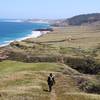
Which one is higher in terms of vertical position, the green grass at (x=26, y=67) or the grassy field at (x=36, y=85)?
the grassy field at (x=36, y=85)

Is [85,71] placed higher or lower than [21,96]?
lower

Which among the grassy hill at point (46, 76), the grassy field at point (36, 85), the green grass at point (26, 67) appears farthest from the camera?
the green grass at point (26, 67)

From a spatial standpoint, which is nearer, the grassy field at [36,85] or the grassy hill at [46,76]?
the grassy field at [36,85]

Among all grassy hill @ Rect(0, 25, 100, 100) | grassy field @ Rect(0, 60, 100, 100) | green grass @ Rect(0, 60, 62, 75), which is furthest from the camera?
green grass @ Rect(0, 60, 62, 75)

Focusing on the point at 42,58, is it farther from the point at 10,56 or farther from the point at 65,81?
the point at 65,81

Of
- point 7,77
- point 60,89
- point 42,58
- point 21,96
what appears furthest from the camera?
point 42,58

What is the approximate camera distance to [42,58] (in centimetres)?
7181

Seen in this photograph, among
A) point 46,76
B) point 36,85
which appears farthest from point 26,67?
point 36,85

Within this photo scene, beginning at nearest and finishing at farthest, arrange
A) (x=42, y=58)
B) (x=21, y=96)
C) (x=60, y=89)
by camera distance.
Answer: (x=21, y=96)
(x=60, y=89)
(x=42, y=58)

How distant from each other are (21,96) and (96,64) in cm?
3137

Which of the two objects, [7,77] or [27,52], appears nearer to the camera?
[7,77]

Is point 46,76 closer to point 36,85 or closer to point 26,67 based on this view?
point 36,85

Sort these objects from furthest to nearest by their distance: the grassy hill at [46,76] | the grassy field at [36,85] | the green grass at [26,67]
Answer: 1. the green grass at [26,67]
2. the grassy hill at [46,76]
3. the grassy field at [36,85]

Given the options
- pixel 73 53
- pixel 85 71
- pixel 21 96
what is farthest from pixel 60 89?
pixel 73 53
